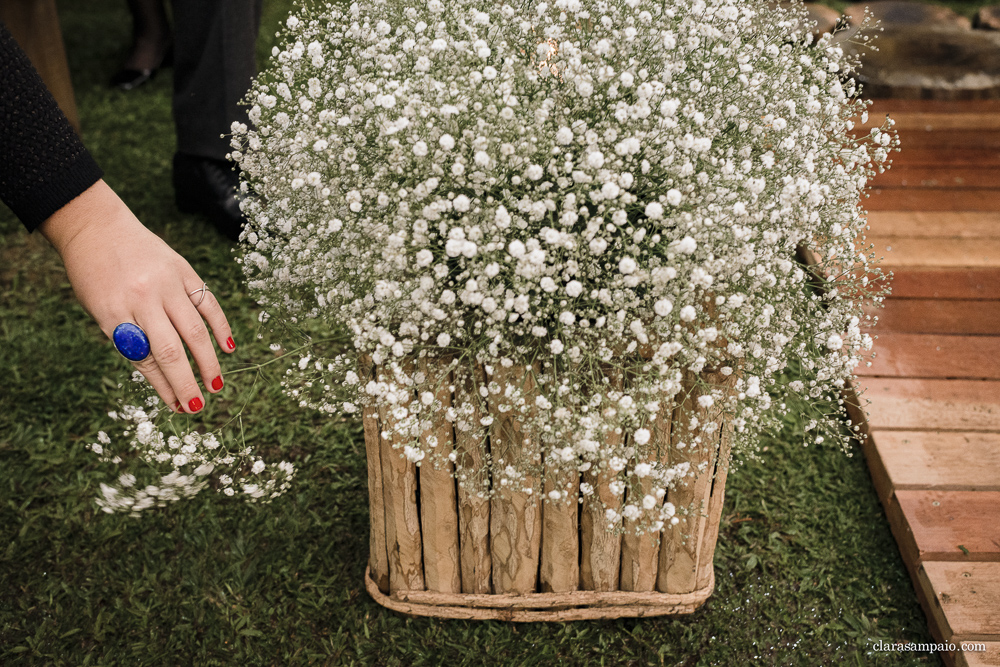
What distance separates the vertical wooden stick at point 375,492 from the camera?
177cm

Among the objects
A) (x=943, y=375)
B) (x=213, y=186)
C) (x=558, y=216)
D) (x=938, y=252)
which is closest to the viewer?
(x=558, y=216)

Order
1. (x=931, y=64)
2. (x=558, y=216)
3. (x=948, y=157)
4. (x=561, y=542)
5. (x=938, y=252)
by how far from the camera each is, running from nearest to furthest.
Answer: (x=558, y=216) → (x=561, y=542) → (x=938, y=252) → (x=948, y=157) → (x=931, y=64)

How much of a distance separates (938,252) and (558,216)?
105 inches

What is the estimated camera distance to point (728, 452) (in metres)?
1.89

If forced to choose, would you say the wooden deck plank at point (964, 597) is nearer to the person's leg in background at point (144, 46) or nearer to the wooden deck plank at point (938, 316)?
the wooden deck plank at point (938, 316)

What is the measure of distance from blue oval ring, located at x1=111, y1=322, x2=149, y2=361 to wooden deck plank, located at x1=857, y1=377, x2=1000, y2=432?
2.30 metres

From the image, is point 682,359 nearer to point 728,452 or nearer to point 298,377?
point 728,452

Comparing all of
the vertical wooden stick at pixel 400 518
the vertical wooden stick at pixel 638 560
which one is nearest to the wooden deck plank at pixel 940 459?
the vertical wooden stick at pixel 638 560

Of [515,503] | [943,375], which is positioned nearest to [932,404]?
[943,375]

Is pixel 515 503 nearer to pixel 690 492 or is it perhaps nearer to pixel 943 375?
pixel 690 492

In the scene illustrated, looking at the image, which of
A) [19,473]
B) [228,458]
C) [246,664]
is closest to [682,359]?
[228,458]

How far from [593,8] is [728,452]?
109cm

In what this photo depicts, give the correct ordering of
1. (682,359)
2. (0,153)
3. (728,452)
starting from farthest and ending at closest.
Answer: (728,452) < (682,359) < (0,153)

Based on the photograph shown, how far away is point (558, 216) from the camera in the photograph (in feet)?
5.14
